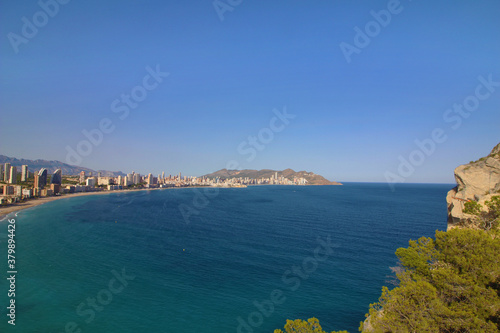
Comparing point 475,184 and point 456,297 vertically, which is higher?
point 475,184

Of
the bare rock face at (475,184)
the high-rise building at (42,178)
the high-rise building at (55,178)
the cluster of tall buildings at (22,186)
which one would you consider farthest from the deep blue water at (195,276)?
the high-rise building at (55,178)

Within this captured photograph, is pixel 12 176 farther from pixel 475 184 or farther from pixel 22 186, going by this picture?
pixel 475 184

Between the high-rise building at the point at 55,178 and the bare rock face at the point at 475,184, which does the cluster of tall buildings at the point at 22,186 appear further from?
the bare rock face at the point at 475,184

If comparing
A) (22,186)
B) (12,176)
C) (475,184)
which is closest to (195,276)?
(475,184)

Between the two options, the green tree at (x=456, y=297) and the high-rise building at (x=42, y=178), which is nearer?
the green tree at (x=456, y=297)

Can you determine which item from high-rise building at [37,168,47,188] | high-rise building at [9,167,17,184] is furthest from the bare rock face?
high-rise building at [9,167,17,184]

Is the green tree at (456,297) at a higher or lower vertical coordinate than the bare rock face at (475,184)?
lower

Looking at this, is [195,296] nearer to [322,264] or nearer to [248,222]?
[322,264]

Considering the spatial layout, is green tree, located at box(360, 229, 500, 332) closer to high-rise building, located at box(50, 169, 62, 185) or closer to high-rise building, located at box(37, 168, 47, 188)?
high-rise building, located at box(37, 168, 47, 188)
